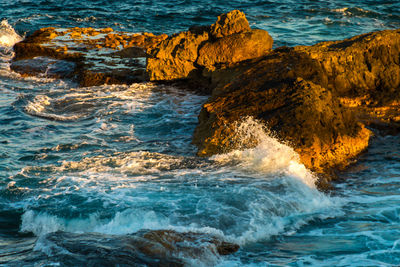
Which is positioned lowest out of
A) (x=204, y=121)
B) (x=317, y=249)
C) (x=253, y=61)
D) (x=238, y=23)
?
(x=317, y=249)

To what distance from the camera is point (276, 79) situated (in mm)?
7129

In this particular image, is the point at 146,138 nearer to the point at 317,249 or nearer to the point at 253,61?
the point at 253,61

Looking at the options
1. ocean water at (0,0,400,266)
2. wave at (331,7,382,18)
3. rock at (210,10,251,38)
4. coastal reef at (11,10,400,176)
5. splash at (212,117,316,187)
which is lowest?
ocean water at (0,0,400,266)

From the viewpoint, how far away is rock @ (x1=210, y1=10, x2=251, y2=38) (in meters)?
9.59

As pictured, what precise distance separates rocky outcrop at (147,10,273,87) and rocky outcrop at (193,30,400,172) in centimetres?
49

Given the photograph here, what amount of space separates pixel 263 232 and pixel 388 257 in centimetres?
122

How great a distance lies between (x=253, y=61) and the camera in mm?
8742

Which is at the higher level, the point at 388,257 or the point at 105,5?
the point at 105,5

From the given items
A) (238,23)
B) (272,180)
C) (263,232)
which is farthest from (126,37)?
(263,232)

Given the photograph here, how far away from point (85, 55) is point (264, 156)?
24.6 ft

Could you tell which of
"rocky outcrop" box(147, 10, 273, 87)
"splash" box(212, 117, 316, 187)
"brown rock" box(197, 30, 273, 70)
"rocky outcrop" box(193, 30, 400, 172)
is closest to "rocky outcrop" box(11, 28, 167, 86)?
"rocky outcrop" box(147, 10, 273, 87)

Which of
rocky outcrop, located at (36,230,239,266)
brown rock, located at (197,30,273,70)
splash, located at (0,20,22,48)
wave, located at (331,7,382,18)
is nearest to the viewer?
rocky outcrop, located at (36,230,239,266)

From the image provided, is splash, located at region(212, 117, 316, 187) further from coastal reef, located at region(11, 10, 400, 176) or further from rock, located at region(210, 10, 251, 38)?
rock, located at region(210, 10, 251, 38)

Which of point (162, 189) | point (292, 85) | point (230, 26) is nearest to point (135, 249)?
point (162, 189)
